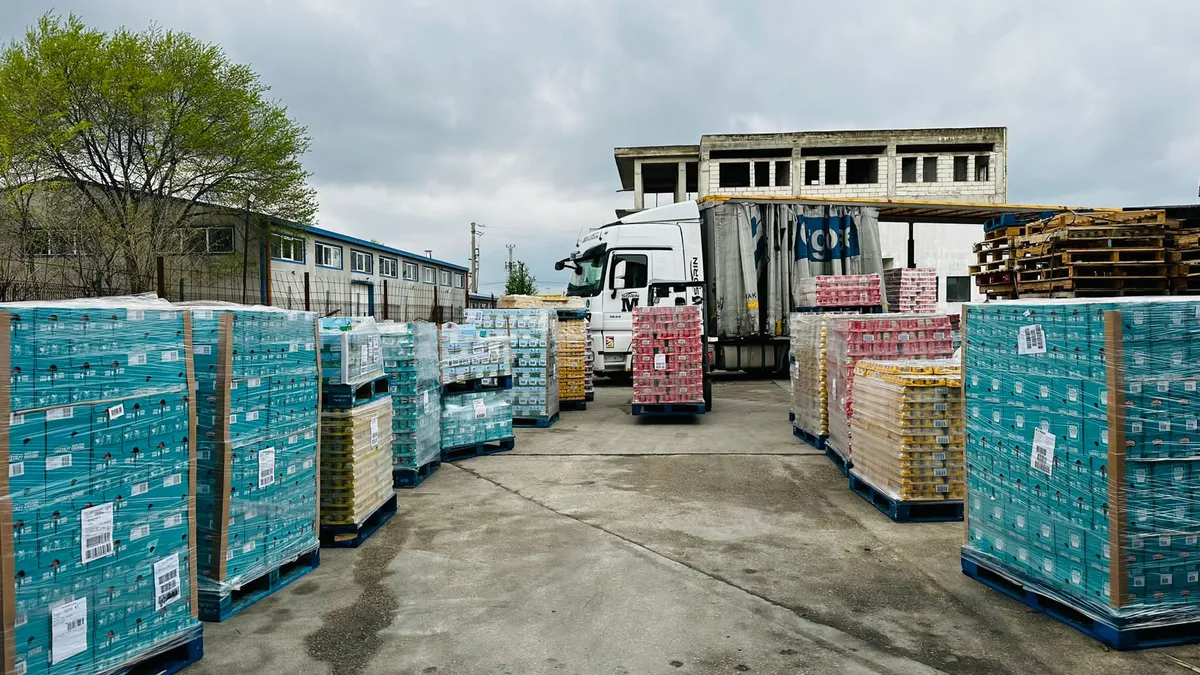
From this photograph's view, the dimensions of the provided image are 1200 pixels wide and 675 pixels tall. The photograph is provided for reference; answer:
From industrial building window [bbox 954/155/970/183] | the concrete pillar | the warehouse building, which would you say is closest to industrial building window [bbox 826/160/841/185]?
the warehouse building

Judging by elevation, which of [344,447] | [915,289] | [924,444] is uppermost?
[915,289]

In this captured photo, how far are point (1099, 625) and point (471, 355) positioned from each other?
23.7 feet

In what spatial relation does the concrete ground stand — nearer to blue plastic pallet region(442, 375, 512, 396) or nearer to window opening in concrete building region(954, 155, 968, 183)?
blue plastic pallet region(442, 375, 512, 396)

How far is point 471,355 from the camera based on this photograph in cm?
938

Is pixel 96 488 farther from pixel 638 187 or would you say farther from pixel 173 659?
pixel 638 187

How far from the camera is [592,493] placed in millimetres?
7398

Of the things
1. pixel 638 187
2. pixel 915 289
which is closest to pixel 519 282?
pixel 638 187

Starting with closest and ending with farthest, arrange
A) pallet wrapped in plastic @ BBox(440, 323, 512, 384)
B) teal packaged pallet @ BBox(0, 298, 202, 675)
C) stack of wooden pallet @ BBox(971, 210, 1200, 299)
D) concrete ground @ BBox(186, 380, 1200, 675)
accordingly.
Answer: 1. teal packaged pallet @ BBox(0, 298, 202, 675)
2. concrete ground @ BBox(186, 380, 1200, 675)
3. stack of wooden pallet @ BBox(971, 210, 1200, 299)
4. pallet wrapped in plastic @ BBox(440, 323, 512, 384)

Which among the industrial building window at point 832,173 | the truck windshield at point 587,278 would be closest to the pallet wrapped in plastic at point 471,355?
the truck windshield at point 587,278

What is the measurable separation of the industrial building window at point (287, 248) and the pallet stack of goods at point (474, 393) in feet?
60.2

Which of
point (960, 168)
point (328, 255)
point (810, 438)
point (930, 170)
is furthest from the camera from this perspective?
point (960, 168)

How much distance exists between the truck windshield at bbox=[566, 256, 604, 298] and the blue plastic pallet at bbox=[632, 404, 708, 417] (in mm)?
5408

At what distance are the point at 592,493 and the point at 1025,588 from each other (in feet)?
13.4

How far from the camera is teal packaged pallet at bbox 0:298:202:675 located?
→ 9.87 ft
